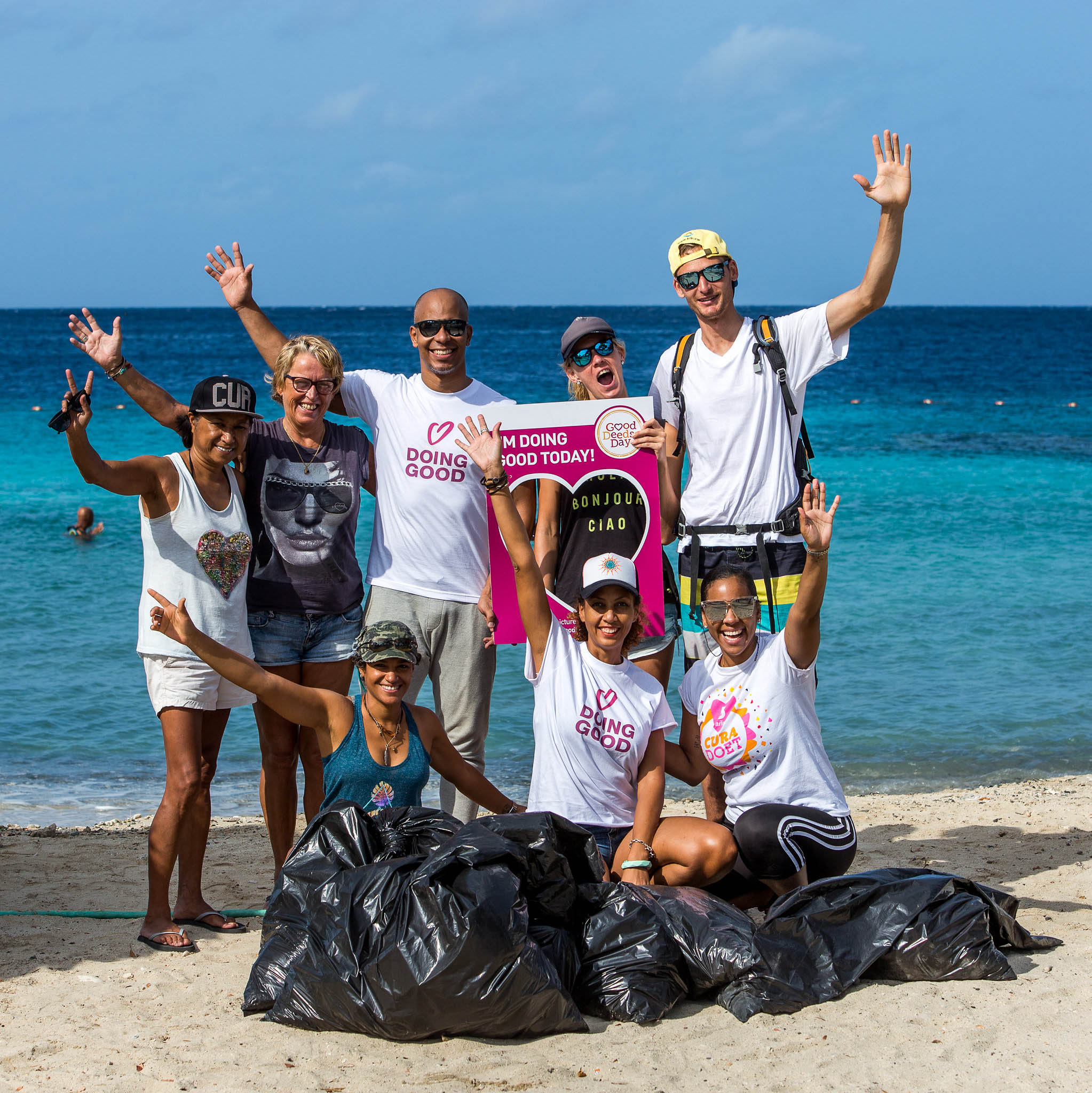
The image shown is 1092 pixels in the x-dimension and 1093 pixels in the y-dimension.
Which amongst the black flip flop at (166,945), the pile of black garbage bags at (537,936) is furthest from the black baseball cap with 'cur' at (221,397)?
the black flip flop at (166,945)

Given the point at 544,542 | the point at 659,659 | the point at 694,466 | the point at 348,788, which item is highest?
the point at 694,466

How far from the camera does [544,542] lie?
184 inches

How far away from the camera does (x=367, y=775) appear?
400 cm

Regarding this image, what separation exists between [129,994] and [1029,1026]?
9.23ft

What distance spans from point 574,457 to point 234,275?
1.70 metres

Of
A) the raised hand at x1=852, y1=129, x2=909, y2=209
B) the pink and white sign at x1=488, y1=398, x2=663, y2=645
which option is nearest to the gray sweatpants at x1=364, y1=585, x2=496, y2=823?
the pink and white sign at x1=488, y1=398, x2=663, y2=645

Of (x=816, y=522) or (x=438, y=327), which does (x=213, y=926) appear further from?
(x=816, y=522)

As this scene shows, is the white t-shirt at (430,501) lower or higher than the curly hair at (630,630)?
higher

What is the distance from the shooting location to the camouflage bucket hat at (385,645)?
3939 millimetres

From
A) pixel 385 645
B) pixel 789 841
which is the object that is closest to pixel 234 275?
pixel 385 645

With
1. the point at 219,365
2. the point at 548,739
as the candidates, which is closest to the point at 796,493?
the point at 548,739

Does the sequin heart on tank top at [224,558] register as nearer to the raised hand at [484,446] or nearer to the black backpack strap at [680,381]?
the raised hand at [484,446]

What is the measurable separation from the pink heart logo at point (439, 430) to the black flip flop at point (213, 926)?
6.62 feet

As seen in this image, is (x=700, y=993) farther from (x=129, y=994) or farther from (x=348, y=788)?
(x=129, y=994)
